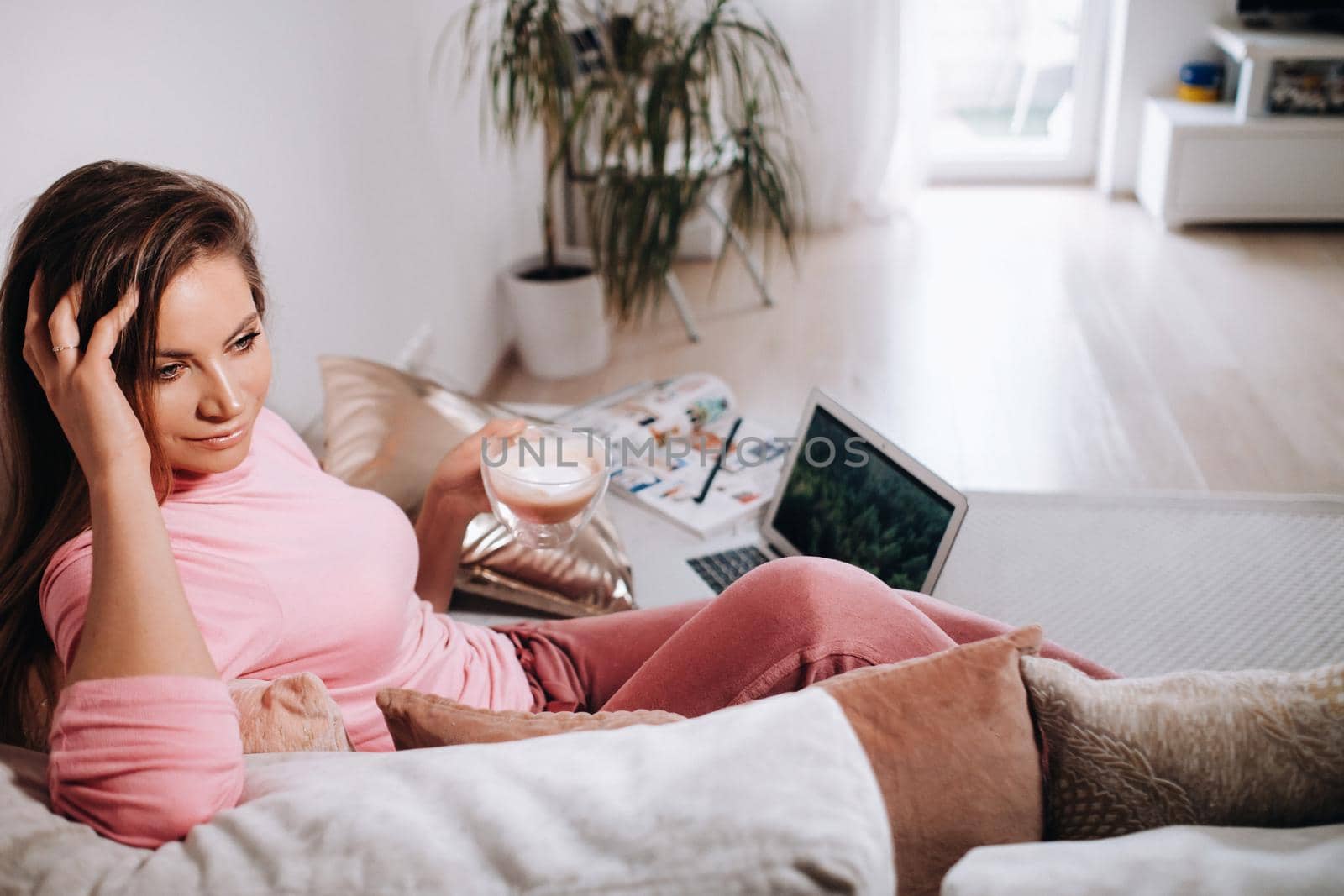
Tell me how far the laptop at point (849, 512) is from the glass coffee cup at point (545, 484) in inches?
20.6

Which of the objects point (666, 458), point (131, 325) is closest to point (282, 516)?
point (131, 325)

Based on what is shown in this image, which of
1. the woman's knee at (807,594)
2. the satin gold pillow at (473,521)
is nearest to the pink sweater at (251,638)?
the satin gold pillow at (473,521)

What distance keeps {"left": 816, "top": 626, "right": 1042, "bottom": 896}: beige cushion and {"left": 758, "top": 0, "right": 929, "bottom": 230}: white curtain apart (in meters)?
3.92

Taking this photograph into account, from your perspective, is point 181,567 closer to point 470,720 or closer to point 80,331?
point 80,331

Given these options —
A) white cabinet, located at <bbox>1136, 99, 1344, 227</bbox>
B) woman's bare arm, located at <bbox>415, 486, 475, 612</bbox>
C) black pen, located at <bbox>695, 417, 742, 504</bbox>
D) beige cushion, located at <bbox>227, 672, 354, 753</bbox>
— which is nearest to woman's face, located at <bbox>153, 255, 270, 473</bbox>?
beige cushion, located at <bbox>227, 672, 354, 753</bbox>

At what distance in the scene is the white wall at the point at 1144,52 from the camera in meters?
4.52

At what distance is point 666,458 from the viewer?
2.13 metres

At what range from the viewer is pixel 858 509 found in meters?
1.63

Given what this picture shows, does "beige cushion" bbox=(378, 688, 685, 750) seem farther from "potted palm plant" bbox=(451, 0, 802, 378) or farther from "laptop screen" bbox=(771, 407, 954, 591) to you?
"potted palm plant" bbox=(451, 0, 802, 378)

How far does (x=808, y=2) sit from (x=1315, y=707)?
13.9 feet

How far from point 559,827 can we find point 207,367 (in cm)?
59

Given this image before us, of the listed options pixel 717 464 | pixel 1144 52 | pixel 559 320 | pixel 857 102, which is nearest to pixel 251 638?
pixel 717 464

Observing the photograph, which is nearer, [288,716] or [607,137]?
[288,716]

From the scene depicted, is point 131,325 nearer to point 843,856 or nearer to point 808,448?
point 843,856
